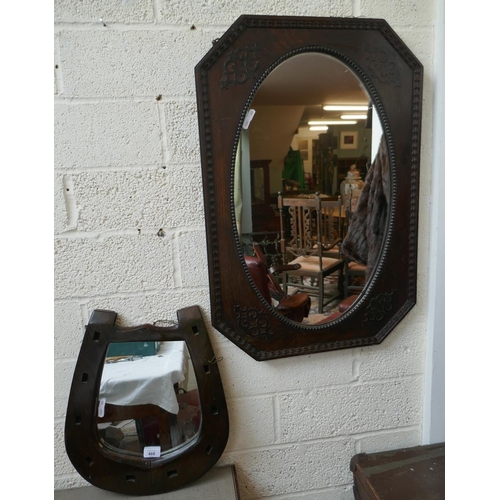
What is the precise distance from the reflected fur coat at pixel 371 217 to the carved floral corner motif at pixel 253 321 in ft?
0.83

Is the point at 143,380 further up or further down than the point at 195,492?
further up

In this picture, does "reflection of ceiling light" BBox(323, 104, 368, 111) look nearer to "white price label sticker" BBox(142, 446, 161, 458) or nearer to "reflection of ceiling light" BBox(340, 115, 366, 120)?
"reflection of ceiling light" BBox(340, 115, 366, 120)

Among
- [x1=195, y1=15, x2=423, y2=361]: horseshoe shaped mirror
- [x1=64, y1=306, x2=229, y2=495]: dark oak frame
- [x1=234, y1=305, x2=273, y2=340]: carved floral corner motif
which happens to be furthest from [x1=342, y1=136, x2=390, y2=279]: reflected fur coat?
[x1=64, y1=306, x2=229, y2=495]: dark oak frame

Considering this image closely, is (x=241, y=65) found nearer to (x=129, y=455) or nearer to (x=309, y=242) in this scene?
(x=309, y=242)

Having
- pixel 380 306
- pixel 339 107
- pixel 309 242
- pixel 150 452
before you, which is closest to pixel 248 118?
pixel 339 107

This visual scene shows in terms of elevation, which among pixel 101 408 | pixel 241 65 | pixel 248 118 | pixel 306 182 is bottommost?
pixel 101 408

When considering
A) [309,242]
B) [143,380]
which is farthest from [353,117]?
[143,380]

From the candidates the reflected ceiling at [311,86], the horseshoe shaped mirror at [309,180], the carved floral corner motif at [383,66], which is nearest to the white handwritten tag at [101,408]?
the horseshoe shaped mirror at [309,180]

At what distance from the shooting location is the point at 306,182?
0.84m

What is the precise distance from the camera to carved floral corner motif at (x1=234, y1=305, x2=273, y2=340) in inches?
34.6

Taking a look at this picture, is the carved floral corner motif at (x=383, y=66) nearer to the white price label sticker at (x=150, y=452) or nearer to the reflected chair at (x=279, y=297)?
the reflected chair at (x=279, y=297)

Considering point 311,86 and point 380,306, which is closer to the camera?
point 311,86

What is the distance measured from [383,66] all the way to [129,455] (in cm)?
108

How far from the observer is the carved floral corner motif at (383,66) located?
0.84 m
